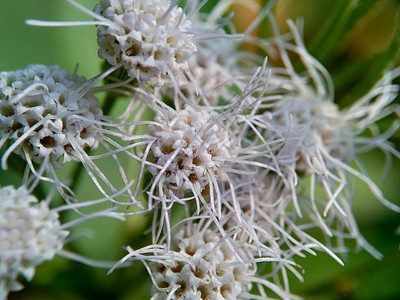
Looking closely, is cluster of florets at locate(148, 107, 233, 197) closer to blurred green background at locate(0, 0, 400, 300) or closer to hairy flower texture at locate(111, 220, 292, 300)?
hairy flower texture at locate(111, 220, 292, 300)

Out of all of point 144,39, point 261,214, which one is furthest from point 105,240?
point 144,39

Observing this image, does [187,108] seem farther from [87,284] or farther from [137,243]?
[87,284]

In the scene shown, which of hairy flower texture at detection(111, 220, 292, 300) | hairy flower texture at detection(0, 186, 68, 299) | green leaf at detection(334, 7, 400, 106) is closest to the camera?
hairy flower texture at detection(0, 186, 68, 299)

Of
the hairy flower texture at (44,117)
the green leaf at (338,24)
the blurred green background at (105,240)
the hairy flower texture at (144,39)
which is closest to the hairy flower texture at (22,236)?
the hairy flower texture at (44,117)

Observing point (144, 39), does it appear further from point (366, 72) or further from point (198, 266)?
point (366, 72)

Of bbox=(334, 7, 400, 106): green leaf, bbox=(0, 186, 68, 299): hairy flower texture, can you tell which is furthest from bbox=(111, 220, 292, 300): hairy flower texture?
bbox=(334, 7, 400, 106): green leaf

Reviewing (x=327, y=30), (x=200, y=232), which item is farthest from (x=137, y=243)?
(x=327, y=30)
